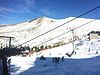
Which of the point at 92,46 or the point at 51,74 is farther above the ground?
the point at 92,46

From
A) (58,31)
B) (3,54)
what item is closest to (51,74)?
(3,54)

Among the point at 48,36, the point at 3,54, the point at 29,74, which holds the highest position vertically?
the point at 48,36

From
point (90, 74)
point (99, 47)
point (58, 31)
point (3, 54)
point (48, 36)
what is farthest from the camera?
point (58, 31)

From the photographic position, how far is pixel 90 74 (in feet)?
69.9

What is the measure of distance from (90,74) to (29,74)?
629cm

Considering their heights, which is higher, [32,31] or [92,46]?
[32,31]

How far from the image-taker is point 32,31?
127 metres

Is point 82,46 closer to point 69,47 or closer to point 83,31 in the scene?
point 69,47

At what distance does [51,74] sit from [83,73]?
3052mm

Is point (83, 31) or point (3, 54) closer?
point (3, 54)

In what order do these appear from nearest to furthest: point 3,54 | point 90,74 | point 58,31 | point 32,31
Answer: point 3,54 → point 90,74 → point 58,31 → point 32,31

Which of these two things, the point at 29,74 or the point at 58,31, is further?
the point at 58,31

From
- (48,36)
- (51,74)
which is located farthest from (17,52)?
(48,36)

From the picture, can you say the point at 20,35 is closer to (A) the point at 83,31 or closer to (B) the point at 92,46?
(A) the point at 83,31
